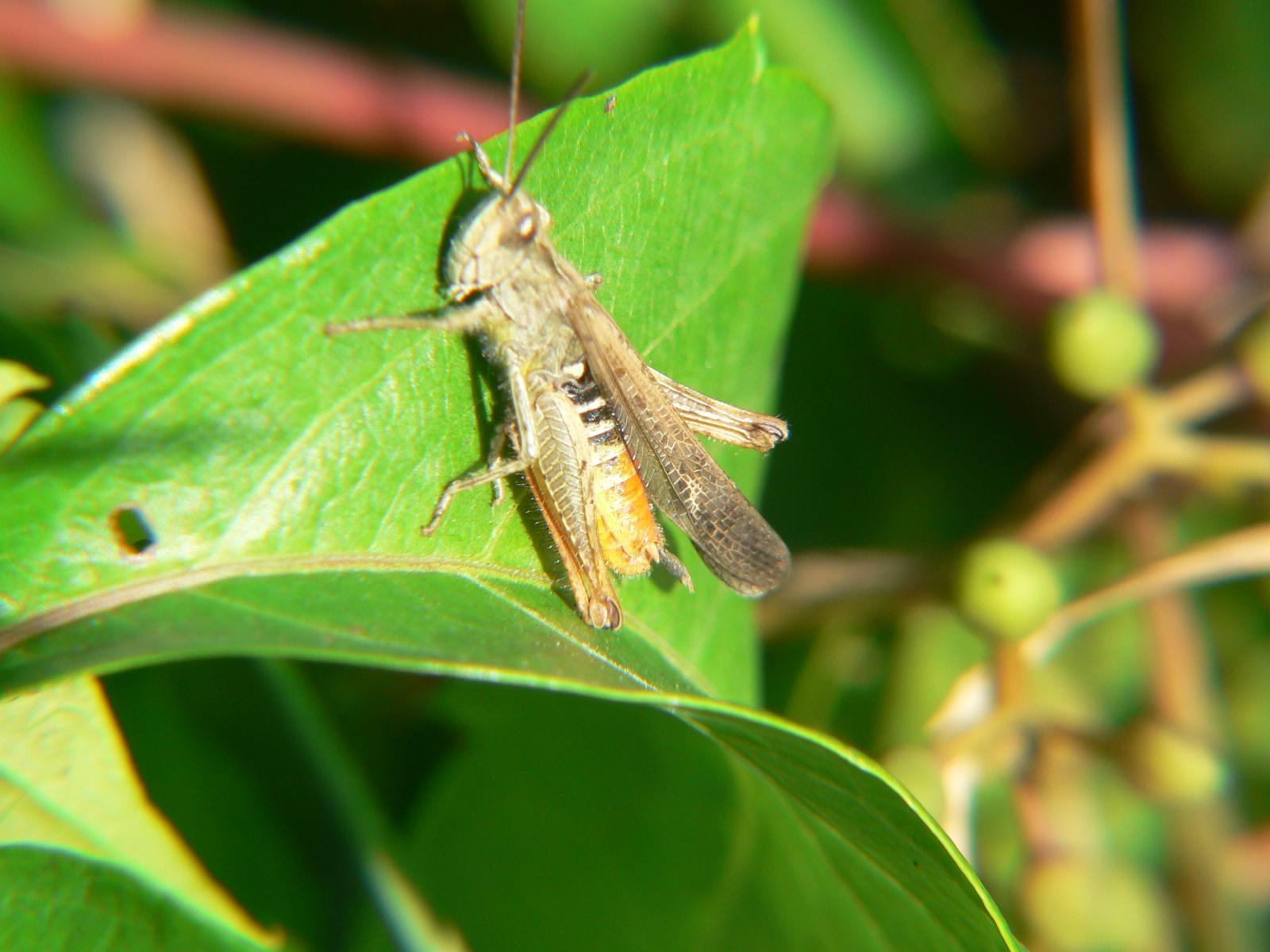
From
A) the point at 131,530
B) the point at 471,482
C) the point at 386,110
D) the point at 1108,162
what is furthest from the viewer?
the point at 386,110

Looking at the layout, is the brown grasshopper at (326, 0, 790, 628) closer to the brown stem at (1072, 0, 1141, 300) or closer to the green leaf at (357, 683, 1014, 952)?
the green leaf at (357, 683, 1014, 952)

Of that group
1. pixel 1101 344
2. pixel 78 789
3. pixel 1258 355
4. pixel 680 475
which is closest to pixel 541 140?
pixel 680 475

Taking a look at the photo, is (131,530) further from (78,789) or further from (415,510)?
(78,789)

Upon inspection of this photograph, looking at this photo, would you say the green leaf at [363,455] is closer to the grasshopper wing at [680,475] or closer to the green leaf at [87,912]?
the grasshopper wing at [680,475]

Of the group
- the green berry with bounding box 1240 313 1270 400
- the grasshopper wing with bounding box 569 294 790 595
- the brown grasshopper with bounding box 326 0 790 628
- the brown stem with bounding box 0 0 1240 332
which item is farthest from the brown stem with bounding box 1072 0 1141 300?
the grasshopper wing with bounding box 569 294 790 595

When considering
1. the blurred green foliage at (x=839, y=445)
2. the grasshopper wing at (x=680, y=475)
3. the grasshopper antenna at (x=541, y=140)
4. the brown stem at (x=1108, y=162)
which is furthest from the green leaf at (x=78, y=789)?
the brown stem at (x=1108, y=162)

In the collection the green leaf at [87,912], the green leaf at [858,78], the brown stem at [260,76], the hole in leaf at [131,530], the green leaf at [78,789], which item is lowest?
the green leaf at [87,912]

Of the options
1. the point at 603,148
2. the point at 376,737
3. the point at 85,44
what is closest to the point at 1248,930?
the point at 376,737
